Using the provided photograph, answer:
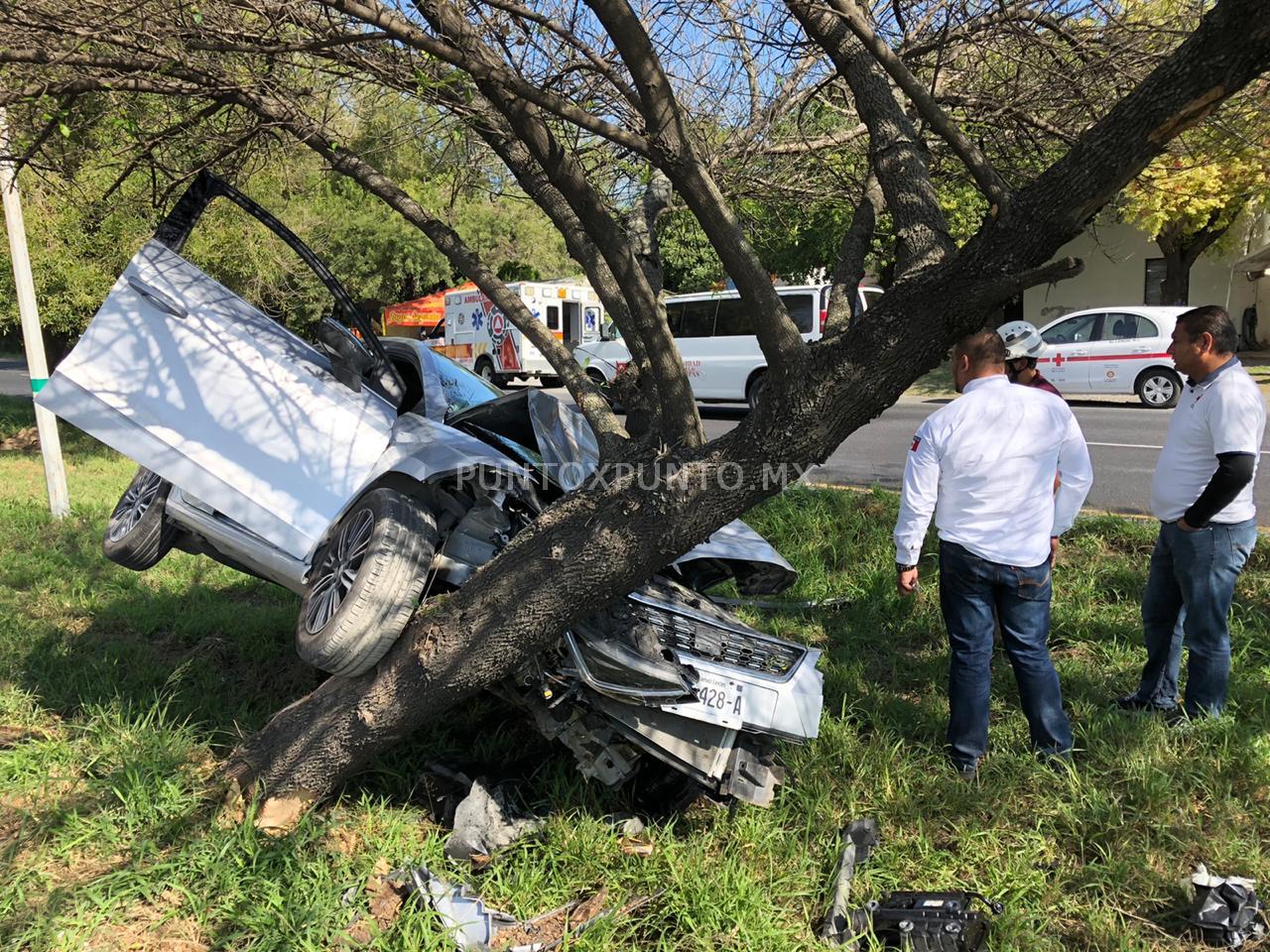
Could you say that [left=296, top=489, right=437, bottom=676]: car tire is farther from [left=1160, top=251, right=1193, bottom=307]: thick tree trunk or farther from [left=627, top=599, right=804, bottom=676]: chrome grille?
[left=1160, top=251, right=1193, bottom=307]: thick tree trunk

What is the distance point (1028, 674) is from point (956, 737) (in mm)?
365

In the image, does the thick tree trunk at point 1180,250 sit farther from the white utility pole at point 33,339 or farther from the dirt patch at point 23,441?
the dirt patch at point 23,441

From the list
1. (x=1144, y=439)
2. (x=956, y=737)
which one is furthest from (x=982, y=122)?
(x=1144, y=439)

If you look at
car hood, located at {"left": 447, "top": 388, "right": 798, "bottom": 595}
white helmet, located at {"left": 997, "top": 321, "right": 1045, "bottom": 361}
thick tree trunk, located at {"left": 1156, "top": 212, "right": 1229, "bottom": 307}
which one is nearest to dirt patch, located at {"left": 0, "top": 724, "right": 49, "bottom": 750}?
car hood, located at {"left": 447, "top": 388, "right": 798, "bottom": 595}

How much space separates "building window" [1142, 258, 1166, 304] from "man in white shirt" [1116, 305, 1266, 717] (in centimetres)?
2184

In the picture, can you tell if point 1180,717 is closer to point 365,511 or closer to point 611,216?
point 611,216

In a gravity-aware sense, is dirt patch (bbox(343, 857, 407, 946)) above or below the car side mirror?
below

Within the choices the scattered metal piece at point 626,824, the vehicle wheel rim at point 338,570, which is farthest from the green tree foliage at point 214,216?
the scattered metal piece at point 626,824

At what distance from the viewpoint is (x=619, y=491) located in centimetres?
278

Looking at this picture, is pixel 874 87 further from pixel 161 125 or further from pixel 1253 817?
pixel 161 125

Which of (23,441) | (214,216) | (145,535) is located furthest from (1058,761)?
(23,441)

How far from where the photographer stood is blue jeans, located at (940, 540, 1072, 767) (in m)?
3.21

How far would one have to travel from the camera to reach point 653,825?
3059 millimetres

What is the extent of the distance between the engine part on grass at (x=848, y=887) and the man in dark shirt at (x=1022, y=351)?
2.15m
